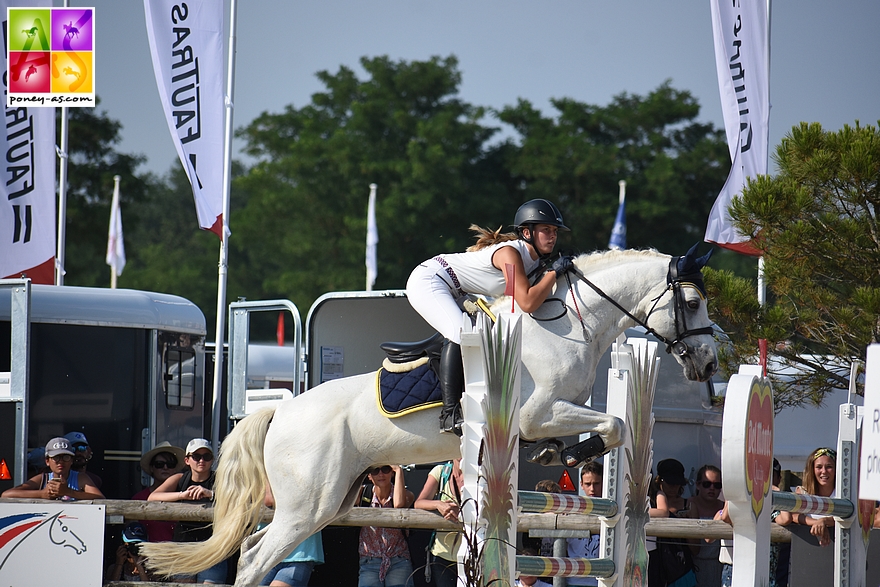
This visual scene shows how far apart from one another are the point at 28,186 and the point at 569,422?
8599mm

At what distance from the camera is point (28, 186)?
11414mm

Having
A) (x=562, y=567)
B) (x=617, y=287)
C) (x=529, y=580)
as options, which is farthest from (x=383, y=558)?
(x=617, y=287)

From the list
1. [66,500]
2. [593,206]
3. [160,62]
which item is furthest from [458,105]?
[66,500]

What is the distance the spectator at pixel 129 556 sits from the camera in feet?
22.8

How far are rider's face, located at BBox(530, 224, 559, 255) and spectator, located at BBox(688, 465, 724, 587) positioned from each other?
315 centimetres

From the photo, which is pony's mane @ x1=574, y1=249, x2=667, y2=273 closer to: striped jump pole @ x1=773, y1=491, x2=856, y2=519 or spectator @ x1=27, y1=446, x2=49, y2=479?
striped jump pole @ x1=773, y1=491, x2=856, y2=519

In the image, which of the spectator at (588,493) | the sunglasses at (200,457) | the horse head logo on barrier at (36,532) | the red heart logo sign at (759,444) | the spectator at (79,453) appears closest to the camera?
the red heart logo sign at (759,444)

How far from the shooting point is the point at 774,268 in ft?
23.4

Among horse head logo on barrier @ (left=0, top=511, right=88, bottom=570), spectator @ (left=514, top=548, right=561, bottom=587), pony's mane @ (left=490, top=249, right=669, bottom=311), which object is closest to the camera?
pony's mane @ (left=490, top=249, right=669, bottom=311)

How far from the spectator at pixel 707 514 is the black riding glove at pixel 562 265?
295 centimetres

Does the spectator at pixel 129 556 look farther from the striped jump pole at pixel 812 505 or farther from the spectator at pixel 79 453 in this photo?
the striped jump pole at pixel 812 505

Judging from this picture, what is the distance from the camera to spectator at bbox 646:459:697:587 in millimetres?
6973

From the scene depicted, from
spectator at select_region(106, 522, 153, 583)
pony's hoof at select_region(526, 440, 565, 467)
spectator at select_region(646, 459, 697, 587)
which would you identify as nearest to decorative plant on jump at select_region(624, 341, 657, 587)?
pony's hoof at select_region(526, 440, 565, 467)

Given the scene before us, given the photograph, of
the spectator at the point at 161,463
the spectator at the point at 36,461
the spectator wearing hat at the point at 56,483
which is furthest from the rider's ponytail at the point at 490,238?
the spectator at the point at 36,461
